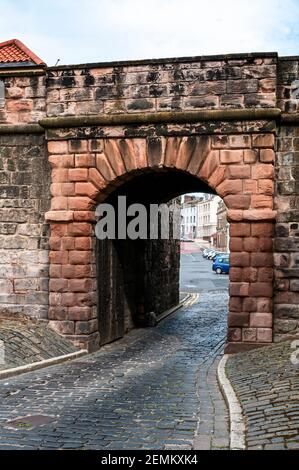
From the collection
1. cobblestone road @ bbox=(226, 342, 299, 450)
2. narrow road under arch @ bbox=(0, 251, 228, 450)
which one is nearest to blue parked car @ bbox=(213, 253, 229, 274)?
narrow road under arch @ bbox=(0, 251, 228, 450)

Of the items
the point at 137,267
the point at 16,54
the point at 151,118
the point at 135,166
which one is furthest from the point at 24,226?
the point at 16,54

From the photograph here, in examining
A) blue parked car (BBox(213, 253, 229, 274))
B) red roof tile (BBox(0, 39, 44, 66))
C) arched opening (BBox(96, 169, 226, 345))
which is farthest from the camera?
blue parked car (BBox(213, 253, 229, 274))

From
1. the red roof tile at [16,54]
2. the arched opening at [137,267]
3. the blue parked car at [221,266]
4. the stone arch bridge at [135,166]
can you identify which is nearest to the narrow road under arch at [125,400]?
the arched opening at [137,267]

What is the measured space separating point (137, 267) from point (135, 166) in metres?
5.31

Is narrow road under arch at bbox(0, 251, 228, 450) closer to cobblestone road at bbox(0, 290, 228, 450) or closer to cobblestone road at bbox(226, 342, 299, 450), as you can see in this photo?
cobblestone road at bbox(0, 290, 228, 450)

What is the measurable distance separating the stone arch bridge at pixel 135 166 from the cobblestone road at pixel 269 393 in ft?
4.31

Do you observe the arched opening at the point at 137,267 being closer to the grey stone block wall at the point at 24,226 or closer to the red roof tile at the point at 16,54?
the grey stone block wall at the point at 24,226

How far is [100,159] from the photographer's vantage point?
1219 centimetres

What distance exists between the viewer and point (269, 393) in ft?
24.8

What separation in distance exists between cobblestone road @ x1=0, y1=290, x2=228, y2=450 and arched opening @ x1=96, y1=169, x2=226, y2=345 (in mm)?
1142

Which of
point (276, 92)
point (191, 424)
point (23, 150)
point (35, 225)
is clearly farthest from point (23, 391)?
point (276, 92)

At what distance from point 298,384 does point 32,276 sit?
6.66 metres

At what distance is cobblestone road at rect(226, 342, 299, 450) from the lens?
5879 mm

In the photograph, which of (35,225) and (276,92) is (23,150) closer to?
(35,225)
